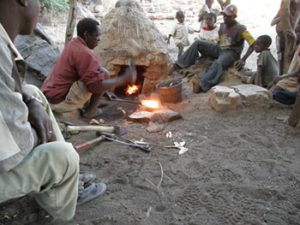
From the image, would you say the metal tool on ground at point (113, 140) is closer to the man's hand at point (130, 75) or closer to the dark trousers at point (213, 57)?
the man's hand at point (130, 75)

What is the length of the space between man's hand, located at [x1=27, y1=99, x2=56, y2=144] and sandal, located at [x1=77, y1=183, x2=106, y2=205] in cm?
63

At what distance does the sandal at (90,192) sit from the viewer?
99.0 inches

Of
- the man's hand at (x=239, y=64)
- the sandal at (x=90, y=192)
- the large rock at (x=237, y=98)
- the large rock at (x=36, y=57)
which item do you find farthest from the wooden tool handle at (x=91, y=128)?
the man's hand at (x=239, y=64)

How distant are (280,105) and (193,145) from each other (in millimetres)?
1763

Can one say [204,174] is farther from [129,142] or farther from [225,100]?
[225,100]

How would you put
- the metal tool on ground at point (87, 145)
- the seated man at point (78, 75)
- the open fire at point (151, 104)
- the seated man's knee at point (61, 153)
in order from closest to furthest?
the seated man's knee at point (61, 153)
the metal tool on ground at point (87, 145)
the seated man at point (78, 75)
the open fire at point (151, 104)

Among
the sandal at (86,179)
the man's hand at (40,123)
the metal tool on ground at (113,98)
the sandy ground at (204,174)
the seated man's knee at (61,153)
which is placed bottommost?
the metal tool on ground at (113,98)

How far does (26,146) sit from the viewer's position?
1721 mm

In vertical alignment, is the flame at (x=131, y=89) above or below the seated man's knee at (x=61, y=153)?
below

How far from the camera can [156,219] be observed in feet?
7.84

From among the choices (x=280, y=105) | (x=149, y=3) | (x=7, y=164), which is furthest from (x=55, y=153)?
(x=149, y=3)

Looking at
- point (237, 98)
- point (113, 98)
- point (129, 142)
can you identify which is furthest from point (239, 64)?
point (129, 142)

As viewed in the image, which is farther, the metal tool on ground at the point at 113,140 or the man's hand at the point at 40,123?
the metal tool on ground at the point at 113,140

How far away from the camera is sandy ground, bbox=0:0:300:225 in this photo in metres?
2.44
